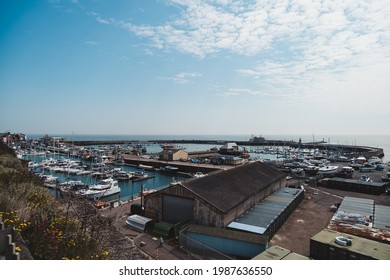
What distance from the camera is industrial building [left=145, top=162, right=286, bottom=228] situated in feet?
46.2

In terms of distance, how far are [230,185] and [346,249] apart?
27.1ft

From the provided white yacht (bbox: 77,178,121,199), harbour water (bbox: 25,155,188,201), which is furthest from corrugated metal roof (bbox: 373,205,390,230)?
white yacht (bbox: 77,178,121,199)

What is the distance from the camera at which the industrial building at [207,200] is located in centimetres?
1409

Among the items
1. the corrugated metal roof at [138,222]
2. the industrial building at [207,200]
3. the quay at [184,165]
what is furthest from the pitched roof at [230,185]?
the quay at [184,165]

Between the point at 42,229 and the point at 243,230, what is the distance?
390 inches

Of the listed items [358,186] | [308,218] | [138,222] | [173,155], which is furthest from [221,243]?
[173,155]

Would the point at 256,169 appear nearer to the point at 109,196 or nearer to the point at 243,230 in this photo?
the point at 243,230

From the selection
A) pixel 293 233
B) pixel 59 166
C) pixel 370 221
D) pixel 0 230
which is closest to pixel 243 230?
pixel 293 233

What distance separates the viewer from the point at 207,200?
46.8ft

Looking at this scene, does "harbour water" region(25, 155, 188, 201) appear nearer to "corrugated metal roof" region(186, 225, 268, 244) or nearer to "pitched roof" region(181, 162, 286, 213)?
"pitched roof" region(181, 162, 286, 213)

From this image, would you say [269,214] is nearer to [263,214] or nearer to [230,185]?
[263,214]

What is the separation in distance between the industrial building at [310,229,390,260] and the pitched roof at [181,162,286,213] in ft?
15.4

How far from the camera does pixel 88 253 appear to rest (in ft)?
19.4

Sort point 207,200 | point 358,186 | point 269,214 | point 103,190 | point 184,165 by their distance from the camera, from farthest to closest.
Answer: point 184,165
point 103,190
point 358,186
point 269,214
point 207,200
